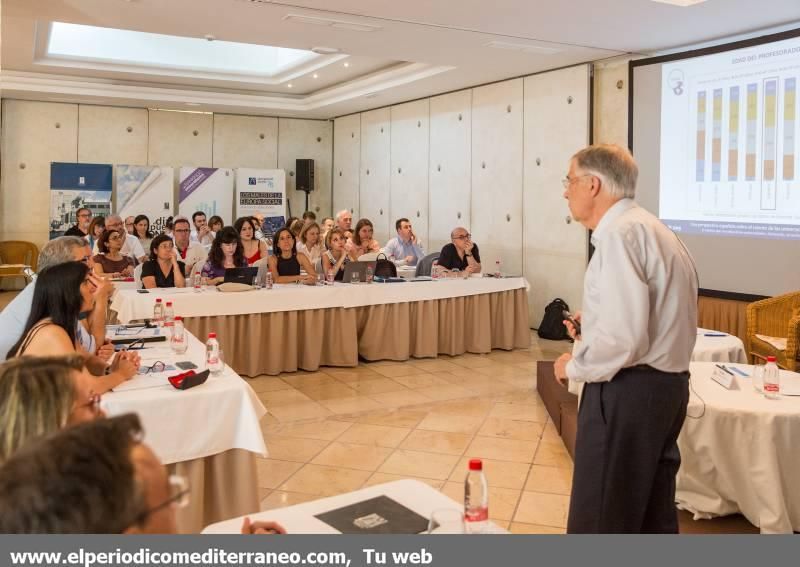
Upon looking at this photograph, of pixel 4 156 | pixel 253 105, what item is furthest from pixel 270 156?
pixel 4 156

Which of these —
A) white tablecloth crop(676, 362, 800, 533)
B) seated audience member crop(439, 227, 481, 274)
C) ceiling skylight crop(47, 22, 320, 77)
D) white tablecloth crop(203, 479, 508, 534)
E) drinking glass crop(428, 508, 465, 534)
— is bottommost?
white tablecloth crop(676, 362, 800, 533)

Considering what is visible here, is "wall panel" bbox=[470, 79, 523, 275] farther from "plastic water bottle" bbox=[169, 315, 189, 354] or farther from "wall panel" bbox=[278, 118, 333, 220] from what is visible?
"plastic water bottle" bbox=[169, 315, 189, 354]

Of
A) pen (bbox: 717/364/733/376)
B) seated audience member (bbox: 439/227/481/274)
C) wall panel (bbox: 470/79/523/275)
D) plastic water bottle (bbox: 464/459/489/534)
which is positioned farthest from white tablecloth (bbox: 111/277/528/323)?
plastic water bottle (bbox: 464/459/489/534)

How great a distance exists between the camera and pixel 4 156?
12.9 meters

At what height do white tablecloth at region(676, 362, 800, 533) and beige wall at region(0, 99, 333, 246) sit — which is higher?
beige wall at region(0, 99, 333, 246)

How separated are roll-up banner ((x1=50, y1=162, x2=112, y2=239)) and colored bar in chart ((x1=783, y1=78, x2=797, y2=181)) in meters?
10.9

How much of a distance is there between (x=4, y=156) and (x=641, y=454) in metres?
13.2

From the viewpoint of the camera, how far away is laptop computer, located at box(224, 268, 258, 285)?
7059 mm

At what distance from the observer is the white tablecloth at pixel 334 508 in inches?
78.8

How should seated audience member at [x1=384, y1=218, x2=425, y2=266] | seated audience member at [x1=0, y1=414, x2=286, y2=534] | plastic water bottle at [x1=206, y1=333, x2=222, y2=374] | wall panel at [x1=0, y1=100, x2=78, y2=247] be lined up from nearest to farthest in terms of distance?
1. seated audience member at [x1=0, y1=414, x2=286, y2=534]
2. plastic water bottle at [x1=206, y1=333, x2=222, y2=374]
3. seated audience member at [x1=384, y1=218, x2=425, y2=266]
4. wall panel at [x1=0, y1=100, x2=78, y2=247]

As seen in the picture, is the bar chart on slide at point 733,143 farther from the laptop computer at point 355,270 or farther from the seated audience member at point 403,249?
the seated audience member at point 403,249

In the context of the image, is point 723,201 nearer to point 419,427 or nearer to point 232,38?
point 419,427

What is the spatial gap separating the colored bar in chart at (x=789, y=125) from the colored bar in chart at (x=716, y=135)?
677 millimetres

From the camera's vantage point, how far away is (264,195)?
14508mm
